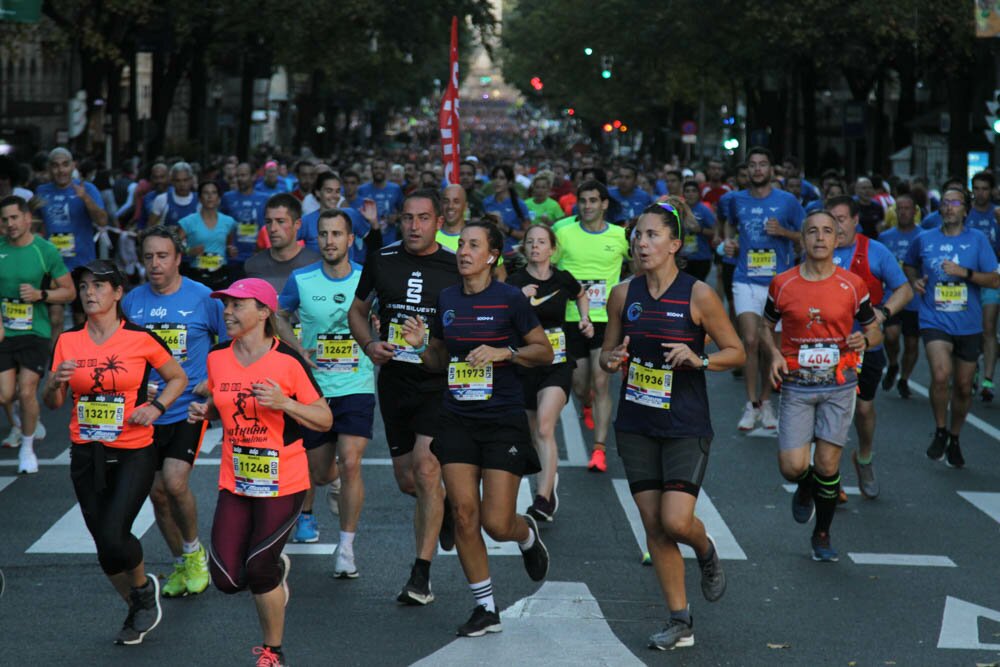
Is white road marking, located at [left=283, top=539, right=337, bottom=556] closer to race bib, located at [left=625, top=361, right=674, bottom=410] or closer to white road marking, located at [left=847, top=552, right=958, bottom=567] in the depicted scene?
race bib, located at [left=625, top=361, right=674, bottom=410]

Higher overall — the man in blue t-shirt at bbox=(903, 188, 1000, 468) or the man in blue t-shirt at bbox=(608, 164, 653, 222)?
the man in blue t-shirt at bbox=(608, 164, 653, 222)

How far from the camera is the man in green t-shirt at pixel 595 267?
12.2m

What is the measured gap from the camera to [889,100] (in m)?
68.0

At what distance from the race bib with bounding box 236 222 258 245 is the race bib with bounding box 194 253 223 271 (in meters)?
2.16

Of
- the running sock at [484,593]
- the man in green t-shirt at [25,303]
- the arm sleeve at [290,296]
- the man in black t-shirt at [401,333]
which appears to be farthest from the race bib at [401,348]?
the man in green t-shirt at [25,303]

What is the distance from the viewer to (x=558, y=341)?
10.6 m

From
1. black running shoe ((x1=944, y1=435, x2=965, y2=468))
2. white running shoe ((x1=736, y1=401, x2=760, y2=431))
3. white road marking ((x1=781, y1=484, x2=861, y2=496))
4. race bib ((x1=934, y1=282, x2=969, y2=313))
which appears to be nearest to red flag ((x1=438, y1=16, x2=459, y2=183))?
white running shoe ((x1=736, y1=401, x2=760, y2=431))

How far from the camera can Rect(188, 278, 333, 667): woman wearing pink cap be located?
22.3ft

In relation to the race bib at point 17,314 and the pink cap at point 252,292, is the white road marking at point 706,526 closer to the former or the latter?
the pink cap at point 252,292

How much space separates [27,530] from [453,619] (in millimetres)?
3202

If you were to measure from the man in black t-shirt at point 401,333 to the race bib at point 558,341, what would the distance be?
205 cm

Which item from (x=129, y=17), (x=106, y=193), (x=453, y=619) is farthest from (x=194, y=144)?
(x=453, y=619)

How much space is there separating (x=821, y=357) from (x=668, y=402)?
6.39 ft

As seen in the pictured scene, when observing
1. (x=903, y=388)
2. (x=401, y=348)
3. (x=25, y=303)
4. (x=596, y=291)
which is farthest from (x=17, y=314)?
(x=903, y=388)
